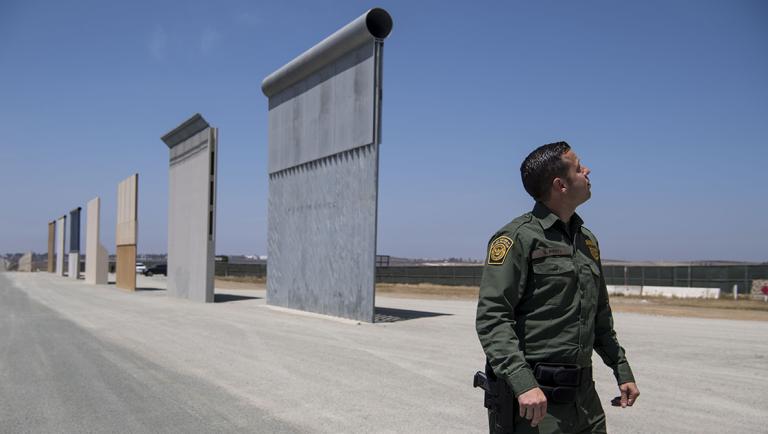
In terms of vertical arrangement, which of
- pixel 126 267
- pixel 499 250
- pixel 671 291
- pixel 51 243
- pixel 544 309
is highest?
pixel 499 250

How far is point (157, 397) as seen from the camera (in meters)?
7.44

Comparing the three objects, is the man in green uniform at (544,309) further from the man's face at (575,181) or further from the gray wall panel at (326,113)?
the gray wall panel at (326,113)

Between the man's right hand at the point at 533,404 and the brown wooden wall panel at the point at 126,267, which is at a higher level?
the man's right hand at the point at 533,404

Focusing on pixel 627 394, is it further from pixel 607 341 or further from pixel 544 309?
pixel 544 309

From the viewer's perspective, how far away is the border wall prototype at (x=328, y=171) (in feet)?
58.1

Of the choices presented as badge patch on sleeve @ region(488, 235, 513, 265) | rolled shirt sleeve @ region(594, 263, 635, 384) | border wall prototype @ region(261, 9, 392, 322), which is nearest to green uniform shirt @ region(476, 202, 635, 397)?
badge patch on sleeve @ region(488, 235, 513, 265)

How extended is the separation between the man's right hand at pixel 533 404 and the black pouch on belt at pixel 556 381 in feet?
0.44

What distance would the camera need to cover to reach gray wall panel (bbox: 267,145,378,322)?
17562mm

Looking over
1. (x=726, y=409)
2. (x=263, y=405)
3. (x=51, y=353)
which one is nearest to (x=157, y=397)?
(x=263, y=405)

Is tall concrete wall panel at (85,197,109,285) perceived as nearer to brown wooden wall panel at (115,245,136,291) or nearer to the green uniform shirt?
brown wooden wall panel at (115,245,136,291)

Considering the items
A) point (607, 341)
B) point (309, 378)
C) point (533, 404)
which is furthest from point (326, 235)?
point (533, 404)

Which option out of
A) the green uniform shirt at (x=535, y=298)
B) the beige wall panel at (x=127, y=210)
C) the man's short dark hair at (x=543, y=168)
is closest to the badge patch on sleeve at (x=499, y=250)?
the green uniform shirt at (x=535, y=298)

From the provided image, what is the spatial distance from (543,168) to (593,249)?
54 centimetres

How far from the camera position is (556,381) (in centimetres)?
274
